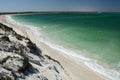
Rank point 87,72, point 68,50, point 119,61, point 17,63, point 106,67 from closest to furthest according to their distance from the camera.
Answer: point 17,63
point 87,72
point 106,67
point 119,61
point 68,50

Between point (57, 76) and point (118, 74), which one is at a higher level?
point (57, 76)

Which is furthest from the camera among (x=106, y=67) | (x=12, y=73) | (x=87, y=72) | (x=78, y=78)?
(x=106, y=67)

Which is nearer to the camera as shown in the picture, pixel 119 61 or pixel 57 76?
pixel 57 76

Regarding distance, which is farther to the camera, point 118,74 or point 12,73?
point 118,74

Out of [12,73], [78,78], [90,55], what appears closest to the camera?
[12,73]

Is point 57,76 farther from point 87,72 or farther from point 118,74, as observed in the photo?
point 118,74

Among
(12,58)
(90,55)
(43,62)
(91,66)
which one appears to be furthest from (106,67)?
(12,58)

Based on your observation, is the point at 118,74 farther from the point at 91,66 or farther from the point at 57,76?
the point at 57,76

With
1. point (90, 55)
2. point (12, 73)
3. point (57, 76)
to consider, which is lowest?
point (90, 55)

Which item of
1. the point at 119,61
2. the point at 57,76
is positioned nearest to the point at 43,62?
the point at 57,76
